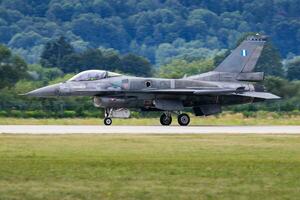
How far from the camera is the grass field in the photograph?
18.2m

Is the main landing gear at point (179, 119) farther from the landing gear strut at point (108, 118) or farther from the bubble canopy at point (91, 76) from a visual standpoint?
the bubble canopy at point (91, 76)

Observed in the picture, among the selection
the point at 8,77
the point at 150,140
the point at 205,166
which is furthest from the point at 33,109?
the point at 205,166

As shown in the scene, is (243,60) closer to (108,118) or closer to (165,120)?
(165,120)

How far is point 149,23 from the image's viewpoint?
565 feet

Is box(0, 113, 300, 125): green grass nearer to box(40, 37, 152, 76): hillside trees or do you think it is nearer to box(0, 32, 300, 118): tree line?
box(0, 32, 300, 118): tree line

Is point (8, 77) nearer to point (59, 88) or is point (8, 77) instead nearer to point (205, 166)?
point (59, 88)

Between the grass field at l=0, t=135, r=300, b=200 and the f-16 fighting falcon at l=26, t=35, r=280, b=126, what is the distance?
976 centimetres

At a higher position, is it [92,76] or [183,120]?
[92,76]

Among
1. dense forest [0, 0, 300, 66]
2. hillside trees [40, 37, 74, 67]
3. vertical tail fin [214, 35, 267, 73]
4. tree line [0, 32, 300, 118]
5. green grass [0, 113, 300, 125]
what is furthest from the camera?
dense forest [0, 0, 300, 66]

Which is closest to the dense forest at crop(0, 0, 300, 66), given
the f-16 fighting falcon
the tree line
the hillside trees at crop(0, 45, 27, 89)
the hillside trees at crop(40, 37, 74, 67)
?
the hillside trees at crop(40, 37, 74, 67)

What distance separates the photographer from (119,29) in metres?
167

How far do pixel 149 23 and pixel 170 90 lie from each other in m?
134

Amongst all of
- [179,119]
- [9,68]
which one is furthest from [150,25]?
[179,119]

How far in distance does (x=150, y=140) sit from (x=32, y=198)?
10.8 metres
